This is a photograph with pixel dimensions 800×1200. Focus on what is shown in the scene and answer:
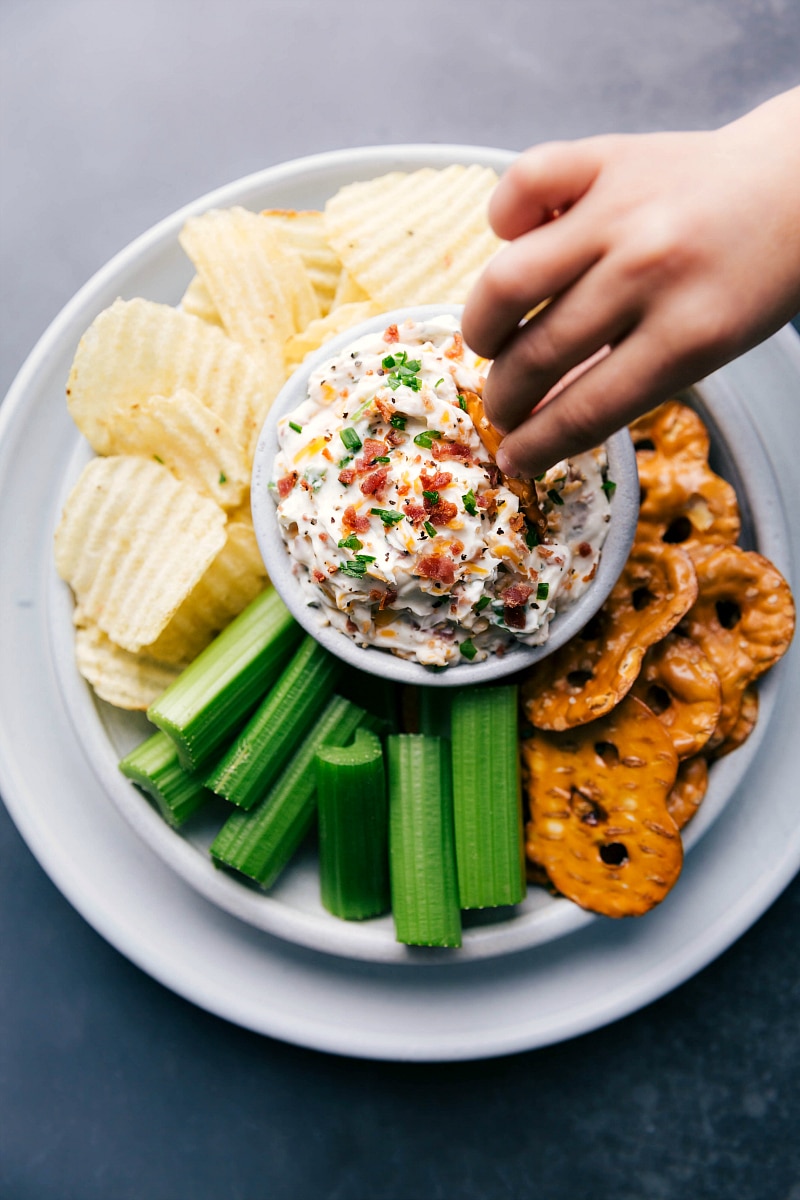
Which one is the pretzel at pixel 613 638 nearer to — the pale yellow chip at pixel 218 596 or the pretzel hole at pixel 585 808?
the pretzel hole at pixel 585 808

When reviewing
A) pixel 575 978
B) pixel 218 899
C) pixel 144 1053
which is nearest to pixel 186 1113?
pixel 144 1053

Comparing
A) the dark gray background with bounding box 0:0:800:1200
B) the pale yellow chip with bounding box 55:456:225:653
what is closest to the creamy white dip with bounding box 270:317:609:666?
the pale yellow chip with bounding box 55:456:225:653

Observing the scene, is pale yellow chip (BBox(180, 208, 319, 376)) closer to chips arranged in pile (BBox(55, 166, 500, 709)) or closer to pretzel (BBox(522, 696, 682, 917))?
chips arranged in pile (BBox(55, 166, 500, 709))

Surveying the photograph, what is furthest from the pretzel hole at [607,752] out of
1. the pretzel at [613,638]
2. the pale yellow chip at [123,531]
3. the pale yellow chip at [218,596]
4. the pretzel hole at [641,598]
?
the pale yellow chip at [123,531]

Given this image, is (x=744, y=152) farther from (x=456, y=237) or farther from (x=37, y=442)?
(x=37, y=442)

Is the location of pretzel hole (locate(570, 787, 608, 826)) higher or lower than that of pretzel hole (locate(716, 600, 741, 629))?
lower

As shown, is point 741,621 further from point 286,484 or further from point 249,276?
point 249,276
